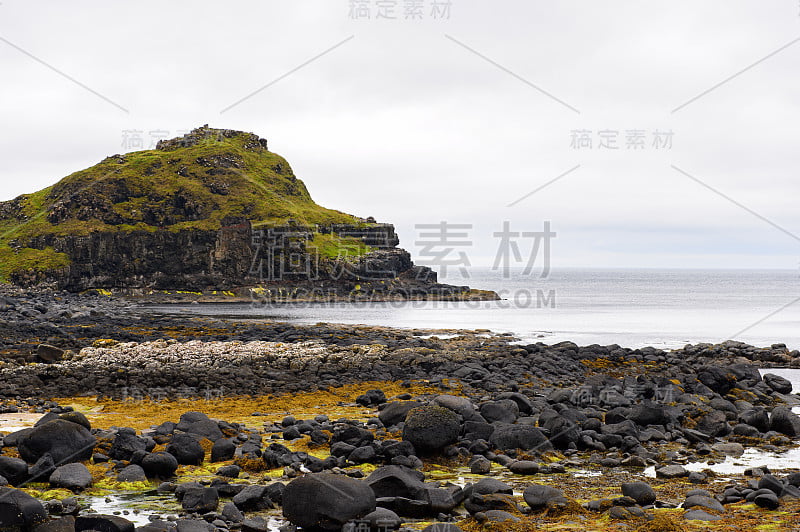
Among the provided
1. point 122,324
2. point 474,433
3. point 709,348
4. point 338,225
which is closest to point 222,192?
point 338,225

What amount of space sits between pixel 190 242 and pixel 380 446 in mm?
115196

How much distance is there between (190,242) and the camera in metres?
121

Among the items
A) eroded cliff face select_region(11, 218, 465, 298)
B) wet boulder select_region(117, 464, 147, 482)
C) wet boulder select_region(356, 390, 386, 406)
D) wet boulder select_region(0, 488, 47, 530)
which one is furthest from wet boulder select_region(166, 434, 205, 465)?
eroded cliff face select_region(11, 218, 465, 298)

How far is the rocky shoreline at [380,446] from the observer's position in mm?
9445

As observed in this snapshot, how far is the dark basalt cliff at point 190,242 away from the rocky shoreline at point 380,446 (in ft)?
295

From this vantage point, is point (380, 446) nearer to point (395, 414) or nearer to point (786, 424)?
Answer: point (395, 414)

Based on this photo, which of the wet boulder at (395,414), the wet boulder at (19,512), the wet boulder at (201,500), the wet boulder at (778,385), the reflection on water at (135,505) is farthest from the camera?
the wet boulder at (778,385)

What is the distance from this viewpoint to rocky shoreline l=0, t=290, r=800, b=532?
9.45 meters

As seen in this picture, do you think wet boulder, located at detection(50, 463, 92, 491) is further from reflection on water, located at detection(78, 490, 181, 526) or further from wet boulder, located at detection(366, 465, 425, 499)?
wet boulder, located at detection(366, 465, 425, 499)

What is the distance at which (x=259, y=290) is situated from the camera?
114 metres

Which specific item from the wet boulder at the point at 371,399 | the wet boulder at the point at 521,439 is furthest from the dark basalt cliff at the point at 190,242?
the wet boulder at the point at 521,439

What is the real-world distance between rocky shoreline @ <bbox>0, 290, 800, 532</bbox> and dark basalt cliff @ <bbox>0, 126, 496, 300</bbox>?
8999 cm

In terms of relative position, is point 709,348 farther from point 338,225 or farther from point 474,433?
point 338,225

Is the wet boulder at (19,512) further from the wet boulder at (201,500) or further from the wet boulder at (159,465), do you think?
the wet boulder at (159,465)
